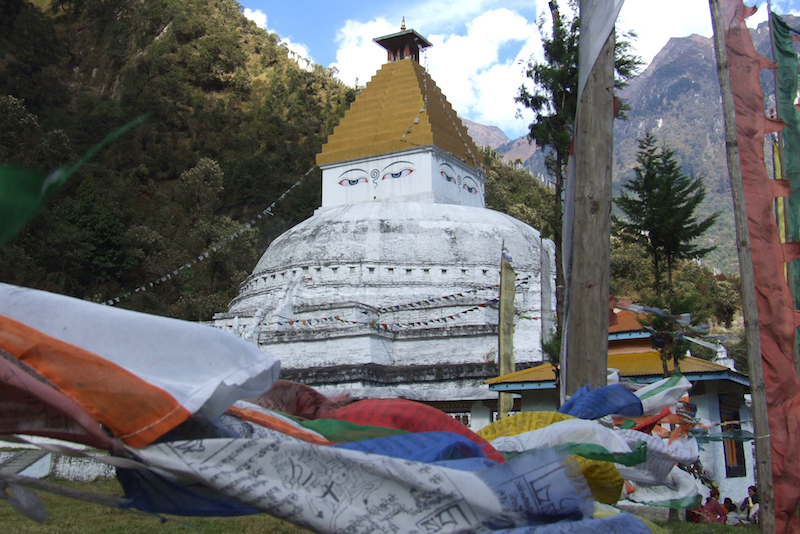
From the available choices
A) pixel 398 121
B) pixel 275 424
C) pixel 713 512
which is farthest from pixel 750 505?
pixel 398 121

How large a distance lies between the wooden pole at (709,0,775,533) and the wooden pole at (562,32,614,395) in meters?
1.87

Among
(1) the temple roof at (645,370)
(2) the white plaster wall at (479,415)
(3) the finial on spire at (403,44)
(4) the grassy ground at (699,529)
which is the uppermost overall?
(3) the finial on spire at (403,44)

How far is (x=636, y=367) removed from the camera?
11297 millimetres

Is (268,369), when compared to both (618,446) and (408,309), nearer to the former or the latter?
(618,446)

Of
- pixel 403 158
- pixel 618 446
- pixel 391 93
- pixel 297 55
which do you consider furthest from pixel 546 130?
pixel 297 55

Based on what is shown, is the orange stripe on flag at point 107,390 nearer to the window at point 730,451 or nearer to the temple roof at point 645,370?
the temple roof at point 645,370

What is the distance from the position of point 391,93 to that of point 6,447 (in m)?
15.5

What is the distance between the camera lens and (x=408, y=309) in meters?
17.3

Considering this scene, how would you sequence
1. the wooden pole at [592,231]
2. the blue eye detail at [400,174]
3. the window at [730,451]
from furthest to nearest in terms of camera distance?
the blue eye detail at [400,174], the window at [730,451], the wooden pole at [592,231]

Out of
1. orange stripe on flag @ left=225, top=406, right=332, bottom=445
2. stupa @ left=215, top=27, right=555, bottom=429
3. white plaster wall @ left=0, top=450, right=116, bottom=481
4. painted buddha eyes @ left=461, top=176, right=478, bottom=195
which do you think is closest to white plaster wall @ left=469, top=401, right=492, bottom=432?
stupa @ left=215, top=27, right=555, bottom=429

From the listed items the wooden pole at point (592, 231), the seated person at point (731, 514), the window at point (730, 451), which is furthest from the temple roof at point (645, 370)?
the wooden pole at point (592, 231)

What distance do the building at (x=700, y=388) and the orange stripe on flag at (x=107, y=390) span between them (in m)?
9.10

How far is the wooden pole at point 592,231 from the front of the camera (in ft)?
14.3

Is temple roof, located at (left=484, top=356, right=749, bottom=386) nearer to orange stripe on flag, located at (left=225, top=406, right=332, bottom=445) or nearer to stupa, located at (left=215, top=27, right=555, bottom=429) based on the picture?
stupa, located at (left=215, top=27, right=555, bottom=429)
